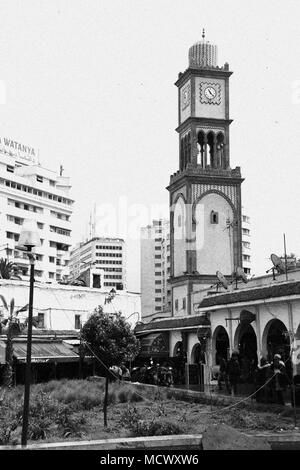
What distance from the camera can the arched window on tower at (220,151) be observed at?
5659cm

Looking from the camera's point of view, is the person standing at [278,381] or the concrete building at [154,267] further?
the concrete building at [154,267]

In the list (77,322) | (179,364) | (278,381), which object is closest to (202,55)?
(77,322)

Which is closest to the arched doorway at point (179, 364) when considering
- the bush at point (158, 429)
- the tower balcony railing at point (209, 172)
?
the tower balcony railing at point (209, 172)

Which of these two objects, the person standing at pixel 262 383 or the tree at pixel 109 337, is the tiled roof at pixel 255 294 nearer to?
the person standing at pixel 262 383

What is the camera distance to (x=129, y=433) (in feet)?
50.7

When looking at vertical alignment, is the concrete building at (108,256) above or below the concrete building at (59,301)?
above

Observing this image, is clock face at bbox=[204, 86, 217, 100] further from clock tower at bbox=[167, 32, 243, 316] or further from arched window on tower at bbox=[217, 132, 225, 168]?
arched window on tower at bbox=[217, 132, 225, 168]

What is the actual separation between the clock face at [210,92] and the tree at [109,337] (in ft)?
113

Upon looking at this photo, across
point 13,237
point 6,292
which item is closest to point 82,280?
point 6,292

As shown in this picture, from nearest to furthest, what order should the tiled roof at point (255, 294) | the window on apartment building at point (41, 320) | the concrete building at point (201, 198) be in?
the tiled roof at point (255, 294)
the window on apartment building at point (41, 320)
the concrete building at point (201, 198)

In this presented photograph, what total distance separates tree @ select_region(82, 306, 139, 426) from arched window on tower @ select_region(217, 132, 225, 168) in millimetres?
33005

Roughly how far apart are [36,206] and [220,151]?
2966 cm
